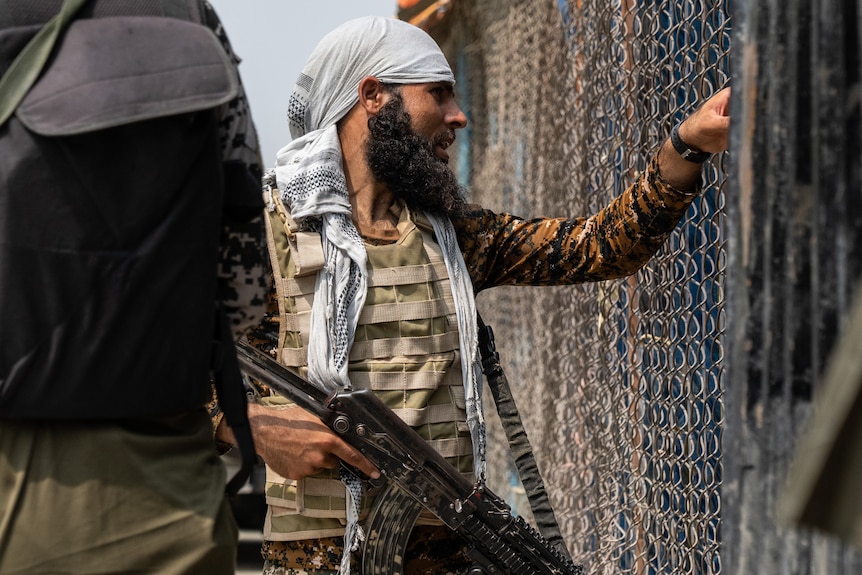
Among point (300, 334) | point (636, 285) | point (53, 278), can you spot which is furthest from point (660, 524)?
point (53, 278)

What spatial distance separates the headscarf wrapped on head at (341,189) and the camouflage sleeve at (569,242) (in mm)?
128

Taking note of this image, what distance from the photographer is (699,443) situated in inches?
131

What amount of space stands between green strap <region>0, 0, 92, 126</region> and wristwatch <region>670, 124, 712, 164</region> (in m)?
1.47

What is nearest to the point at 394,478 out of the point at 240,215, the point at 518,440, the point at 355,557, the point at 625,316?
the point at 355,557

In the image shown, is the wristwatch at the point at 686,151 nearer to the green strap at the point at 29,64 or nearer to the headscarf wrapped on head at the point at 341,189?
the headscarf wrapped on head at the point at 341,189

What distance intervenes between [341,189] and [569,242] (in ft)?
1.98

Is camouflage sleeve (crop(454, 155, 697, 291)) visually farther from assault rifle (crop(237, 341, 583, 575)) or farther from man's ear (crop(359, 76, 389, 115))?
assault rifle (crop(237, 341, 583, 575))

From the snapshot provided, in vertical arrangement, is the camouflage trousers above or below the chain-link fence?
below

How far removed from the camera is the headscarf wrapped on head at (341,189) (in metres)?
2.76

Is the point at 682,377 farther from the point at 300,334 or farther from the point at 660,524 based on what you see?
the point at 300,334

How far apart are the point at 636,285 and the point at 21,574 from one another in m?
2.58

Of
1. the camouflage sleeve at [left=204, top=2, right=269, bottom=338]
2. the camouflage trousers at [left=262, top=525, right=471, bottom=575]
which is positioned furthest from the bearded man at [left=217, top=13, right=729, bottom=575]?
the camouflage sleeve at [left=204, top=2, right=269, bottom=338]

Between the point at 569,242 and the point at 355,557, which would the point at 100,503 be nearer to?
the point at 355,557

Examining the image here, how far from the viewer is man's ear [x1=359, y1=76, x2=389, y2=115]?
304cm
